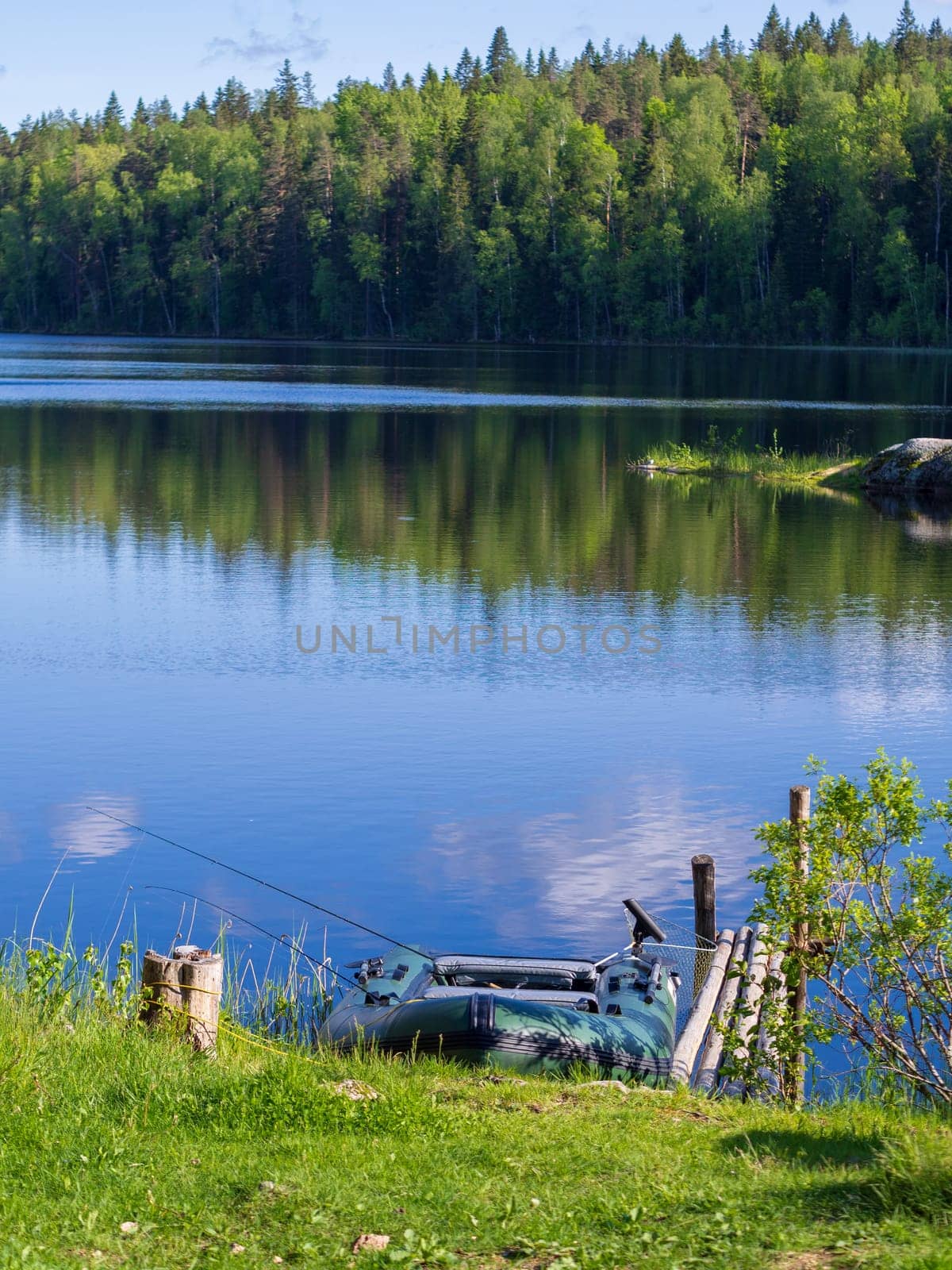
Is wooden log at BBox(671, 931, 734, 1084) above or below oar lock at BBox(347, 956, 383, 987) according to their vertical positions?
below

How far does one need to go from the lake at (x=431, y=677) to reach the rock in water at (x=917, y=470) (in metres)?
2.85

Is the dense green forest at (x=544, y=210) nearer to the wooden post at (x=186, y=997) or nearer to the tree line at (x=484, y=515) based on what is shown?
the tree line at (x=484, y=515)

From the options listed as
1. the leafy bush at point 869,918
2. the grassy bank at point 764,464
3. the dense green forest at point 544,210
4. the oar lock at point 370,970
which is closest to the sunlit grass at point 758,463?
the grassy bank at point 764,464

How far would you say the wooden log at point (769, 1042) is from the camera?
343 inches

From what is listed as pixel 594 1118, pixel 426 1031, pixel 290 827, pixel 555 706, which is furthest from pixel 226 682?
pixel 594 1118

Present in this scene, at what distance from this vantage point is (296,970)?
37.9 ft

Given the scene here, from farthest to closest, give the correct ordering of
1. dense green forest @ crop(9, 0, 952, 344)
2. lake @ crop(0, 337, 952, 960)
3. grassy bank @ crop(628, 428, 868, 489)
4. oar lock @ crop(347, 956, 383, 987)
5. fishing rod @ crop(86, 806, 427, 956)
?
dense green forest @ crop(9, 0, 952, 344)
grassy bank @ crop(628, 428, 868, 489)
lake @ crop(0, 337, 952, 960)
fishing rod @ crop(86, 806, 427, 956)
oar lock @ crop(347, 956, 383, 987)

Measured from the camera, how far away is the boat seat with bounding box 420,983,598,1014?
993 centimetres

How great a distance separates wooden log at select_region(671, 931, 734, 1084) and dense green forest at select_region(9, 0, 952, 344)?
329 ft

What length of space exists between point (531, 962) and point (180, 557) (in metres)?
20.5

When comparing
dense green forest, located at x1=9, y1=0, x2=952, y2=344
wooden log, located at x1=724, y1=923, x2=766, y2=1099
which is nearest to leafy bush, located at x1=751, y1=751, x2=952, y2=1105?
wooden log, located at x1=724, y1=923, x2=766, y2=1099

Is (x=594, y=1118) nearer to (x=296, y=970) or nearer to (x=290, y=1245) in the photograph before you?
(x=290, y=1245)

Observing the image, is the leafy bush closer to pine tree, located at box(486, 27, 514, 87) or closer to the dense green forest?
the dense green forest

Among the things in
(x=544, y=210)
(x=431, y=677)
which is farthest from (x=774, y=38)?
(x=431, y=677)
